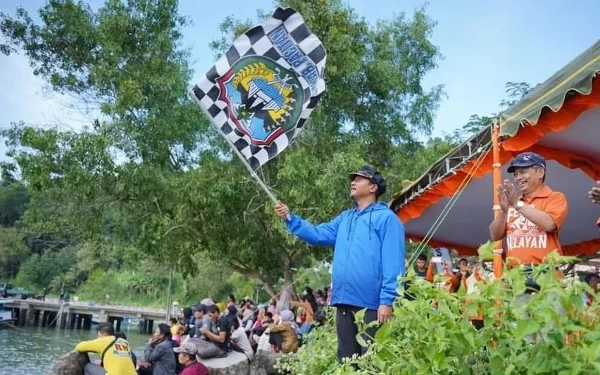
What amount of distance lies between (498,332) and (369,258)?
5.48 feet

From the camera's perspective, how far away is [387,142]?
45.7 ft

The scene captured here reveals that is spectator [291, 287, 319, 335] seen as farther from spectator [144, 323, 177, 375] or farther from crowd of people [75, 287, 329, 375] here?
spectator [144, 323, 177, 375]

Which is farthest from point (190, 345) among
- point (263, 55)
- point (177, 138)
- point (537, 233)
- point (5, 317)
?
point (5, 317)

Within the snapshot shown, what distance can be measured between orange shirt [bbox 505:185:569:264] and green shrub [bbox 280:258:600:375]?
153cm

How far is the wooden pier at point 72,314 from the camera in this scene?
4475 cm

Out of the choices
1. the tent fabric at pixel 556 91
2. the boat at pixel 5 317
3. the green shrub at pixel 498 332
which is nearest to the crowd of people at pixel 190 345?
the tent fabric at pixel 556 91

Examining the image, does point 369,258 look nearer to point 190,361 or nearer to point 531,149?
point 531,149

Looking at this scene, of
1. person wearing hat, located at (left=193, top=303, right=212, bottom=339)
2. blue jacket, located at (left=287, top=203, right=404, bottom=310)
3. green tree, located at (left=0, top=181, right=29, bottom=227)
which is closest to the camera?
blue jacket, located at (left=287, top=203, right=404, bottom=310)

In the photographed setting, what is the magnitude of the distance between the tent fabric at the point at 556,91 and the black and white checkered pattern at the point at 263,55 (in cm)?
168

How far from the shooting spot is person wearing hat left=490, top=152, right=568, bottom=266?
9.53ft

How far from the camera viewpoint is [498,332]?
1.44 m

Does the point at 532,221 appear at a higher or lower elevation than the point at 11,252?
lower

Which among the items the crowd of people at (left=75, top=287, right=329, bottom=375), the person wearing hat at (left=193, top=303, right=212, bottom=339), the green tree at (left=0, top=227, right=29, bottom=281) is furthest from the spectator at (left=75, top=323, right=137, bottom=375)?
the green tree at (left=0, top=227, right=29, bottom=281)

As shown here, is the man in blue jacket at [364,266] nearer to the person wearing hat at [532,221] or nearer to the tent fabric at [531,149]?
the person wearing hat at [532,221]
